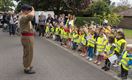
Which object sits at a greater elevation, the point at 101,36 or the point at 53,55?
the point at 101,36

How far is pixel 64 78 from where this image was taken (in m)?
11.0

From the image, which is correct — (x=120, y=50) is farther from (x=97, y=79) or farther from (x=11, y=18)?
(x=11, y=18)

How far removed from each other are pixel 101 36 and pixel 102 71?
2.09m

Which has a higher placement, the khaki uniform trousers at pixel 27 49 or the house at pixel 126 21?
the khaki uniform trousers at pixel 27 49

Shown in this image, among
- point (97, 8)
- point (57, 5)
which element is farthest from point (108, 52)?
point (97, 8)

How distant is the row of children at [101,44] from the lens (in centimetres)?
1145

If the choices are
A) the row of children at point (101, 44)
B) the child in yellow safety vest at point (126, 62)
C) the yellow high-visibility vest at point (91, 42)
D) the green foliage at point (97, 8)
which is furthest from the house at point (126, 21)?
the child in yellow safety vest at point (126, 62)

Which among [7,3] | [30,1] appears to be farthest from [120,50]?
[7,3]

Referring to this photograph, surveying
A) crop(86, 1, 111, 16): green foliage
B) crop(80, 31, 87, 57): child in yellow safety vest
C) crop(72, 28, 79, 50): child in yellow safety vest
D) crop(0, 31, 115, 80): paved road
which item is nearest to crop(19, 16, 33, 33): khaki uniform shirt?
crop(0, 31, 115, 80): paved road

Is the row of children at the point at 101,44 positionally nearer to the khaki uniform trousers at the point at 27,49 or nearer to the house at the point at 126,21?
the khaki uniform trousers at the point at 27,49

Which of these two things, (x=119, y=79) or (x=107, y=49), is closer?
(x=119, y=79)

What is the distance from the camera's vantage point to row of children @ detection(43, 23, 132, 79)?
1145 cm

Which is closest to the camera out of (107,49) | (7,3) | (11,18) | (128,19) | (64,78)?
(64,78)

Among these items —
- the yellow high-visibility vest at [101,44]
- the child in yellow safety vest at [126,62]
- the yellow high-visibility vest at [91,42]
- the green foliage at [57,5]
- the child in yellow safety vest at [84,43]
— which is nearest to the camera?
the child in yellow safety vest at [126,62]
